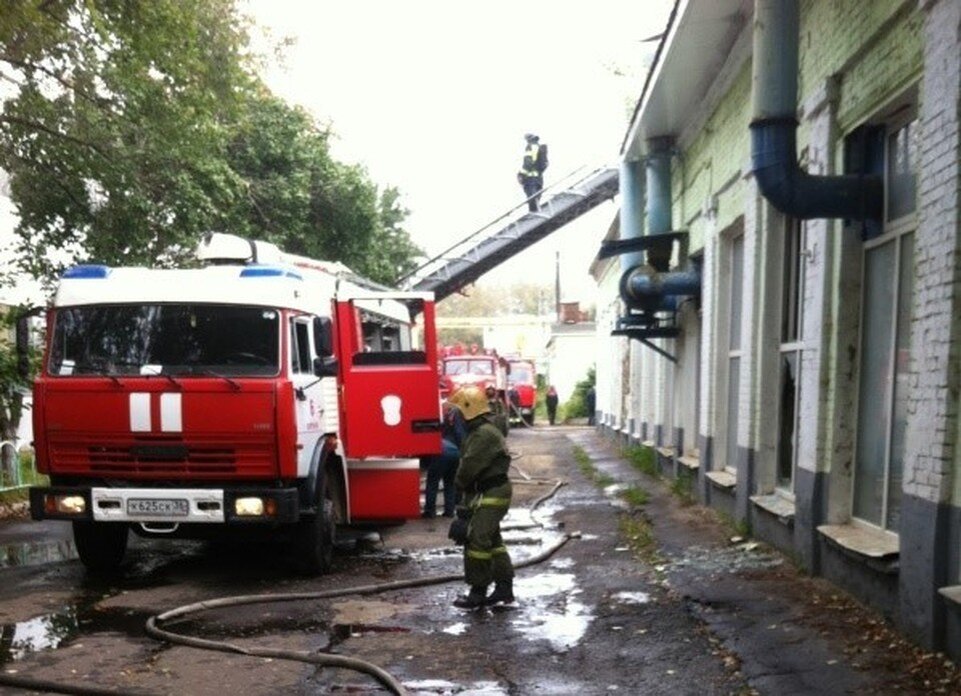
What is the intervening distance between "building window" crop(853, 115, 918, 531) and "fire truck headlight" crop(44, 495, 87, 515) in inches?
233

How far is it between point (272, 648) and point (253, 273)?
3.27 metres

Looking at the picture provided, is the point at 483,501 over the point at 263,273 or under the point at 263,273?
under

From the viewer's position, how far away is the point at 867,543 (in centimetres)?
641

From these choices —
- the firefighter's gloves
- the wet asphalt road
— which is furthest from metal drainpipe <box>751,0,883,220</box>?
the firefighter's gloves

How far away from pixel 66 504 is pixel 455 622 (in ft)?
10.7

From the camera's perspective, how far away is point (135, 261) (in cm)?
1399

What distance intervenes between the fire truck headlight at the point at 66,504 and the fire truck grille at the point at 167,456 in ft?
0.73

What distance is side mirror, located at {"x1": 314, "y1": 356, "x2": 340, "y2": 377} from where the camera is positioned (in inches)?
326

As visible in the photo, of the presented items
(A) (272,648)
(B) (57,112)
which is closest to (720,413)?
Result: (A) (272,648)

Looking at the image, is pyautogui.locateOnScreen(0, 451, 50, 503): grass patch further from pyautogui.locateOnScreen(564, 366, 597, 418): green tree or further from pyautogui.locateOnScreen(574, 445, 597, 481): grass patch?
pyautogui.locateOnScreen(564, 366, 597, 418): green tree

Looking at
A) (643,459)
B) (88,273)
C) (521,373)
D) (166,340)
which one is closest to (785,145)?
(166,340)

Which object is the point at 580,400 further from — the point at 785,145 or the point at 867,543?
the point at 867,543

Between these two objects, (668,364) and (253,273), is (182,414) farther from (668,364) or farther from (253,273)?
(668,364)

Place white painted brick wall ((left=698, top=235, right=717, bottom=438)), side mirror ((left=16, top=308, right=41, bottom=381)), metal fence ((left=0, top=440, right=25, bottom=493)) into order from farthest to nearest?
metal fence ((left=0, top=440, right=25, bottom=493)) → white painted brick wall ((left=698, top=235, right=717, bottom=438)) → side mirror ((left=16, top=308, right=41, bottom=381))
